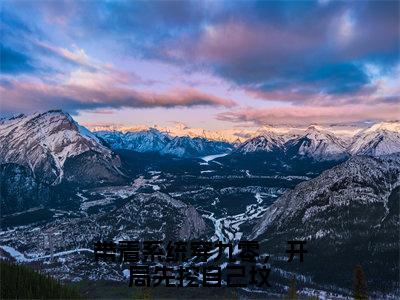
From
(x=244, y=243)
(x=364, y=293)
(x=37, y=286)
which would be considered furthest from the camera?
(x=37, y=286)

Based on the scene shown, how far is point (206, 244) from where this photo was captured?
5748 inches

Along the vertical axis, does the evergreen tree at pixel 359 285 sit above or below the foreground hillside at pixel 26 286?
above

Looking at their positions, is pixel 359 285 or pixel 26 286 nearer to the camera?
A: pixel 359 285

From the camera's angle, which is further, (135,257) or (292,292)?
(135,257)

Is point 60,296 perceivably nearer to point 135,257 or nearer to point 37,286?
point 37,286

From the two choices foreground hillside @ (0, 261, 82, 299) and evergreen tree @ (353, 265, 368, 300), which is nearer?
evergreen tree @ (353, 265, 368, 300)

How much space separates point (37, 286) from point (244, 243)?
78.8 meters

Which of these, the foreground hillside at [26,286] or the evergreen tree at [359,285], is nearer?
the evergreen tree at [359,285]

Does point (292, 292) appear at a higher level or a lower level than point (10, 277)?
higher

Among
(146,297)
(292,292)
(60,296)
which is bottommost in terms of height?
(60,296)

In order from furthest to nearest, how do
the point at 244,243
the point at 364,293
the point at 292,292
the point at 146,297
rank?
the point at 244,243 → the point at 146,297 → the point at 292,292 → the point at 364,293

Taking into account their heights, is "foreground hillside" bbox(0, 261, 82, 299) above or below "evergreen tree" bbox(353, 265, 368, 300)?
below

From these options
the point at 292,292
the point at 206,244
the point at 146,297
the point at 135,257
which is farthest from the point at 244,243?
the point at 292,292

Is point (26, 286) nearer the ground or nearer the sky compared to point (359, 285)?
nearer the ground
